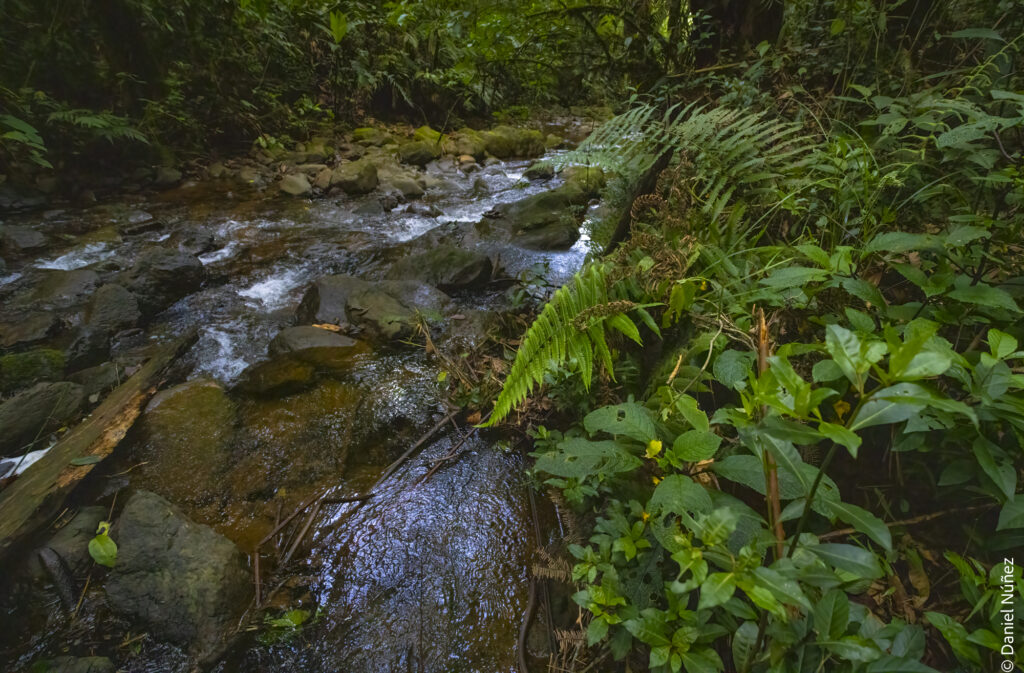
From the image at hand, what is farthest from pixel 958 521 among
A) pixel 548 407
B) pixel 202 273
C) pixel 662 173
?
pixel 202 273

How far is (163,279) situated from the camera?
469cm

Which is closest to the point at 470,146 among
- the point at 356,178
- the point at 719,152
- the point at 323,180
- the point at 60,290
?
the point at 356,178

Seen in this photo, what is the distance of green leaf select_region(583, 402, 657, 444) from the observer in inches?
49.4

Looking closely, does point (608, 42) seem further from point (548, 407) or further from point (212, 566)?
point (212, 566)

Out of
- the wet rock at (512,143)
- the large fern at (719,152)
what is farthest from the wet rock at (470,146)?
the large fern at (719,152)

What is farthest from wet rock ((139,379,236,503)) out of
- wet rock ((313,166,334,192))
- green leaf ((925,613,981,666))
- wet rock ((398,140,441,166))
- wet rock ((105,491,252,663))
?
wet rock ((398,140,441,166))

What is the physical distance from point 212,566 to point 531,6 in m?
3.83

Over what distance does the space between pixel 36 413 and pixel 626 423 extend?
377 cm

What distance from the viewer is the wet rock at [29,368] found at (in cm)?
330

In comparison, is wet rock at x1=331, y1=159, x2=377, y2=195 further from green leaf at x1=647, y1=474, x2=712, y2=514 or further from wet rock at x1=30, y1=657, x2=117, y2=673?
green leaf at x1=647, y1=474, x2=712, y2=514

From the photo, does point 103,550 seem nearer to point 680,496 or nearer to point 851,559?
point 680,496

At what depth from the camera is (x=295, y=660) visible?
1857 mm

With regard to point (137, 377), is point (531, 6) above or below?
above

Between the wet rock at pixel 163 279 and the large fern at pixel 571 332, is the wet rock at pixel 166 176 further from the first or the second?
the large fern at pixel 571 332
